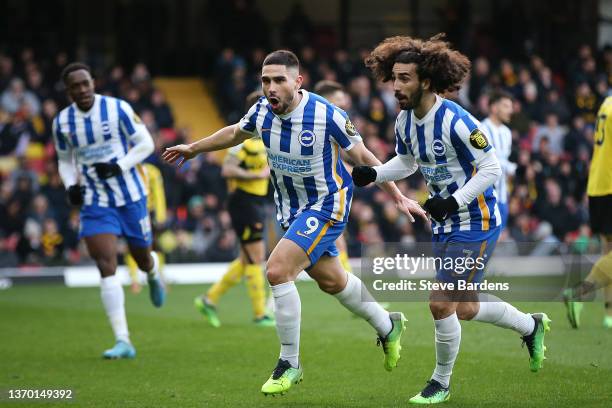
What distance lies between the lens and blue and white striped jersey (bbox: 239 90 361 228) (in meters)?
7.45

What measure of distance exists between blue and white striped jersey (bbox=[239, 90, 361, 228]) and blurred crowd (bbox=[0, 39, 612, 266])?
8.99 meters

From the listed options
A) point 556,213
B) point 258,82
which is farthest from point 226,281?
point 258,82

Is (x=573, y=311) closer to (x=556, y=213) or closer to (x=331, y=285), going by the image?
(x=331, y=285)

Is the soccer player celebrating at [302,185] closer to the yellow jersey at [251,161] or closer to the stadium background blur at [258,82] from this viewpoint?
the yellow jersey at [251,161]

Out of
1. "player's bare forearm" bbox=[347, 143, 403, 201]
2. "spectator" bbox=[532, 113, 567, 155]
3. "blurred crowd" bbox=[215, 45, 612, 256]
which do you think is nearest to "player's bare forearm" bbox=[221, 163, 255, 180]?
"player's bare forearm" bbox=[347, 143, 403, 201]

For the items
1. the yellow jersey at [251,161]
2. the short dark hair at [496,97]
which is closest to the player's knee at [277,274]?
the yellow jersey at [251,161]

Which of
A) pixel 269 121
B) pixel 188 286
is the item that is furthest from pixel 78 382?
pixel 188 286

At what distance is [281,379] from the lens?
23.0ft

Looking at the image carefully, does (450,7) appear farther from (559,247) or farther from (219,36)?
(559,247)

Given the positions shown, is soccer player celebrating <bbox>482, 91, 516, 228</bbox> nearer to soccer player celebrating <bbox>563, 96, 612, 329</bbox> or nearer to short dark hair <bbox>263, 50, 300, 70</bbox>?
soccer player celebrating <bbox>563, 96, 612, 329</bbox>

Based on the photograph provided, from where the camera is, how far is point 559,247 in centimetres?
1673

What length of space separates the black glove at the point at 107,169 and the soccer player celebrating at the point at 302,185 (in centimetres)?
184

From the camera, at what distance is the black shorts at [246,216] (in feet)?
38.0

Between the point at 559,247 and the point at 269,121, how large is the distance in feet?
33.3
